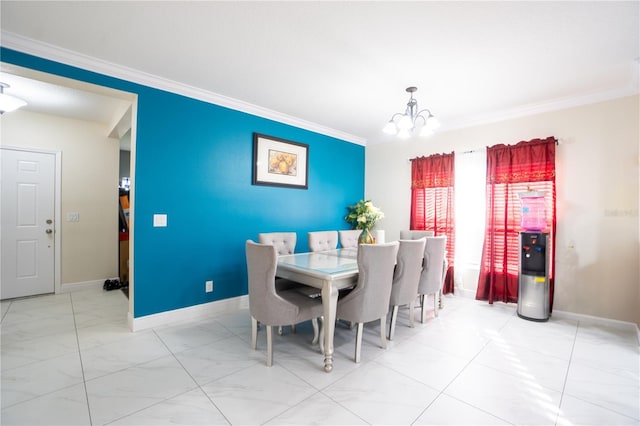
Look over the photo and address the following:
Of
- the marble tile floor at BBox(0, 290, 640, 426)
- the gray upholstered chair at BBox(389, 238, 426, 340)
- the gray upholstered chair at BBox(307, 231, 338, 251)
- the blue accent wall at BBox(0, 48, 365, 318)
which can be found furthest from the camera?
the gray upholstered chair at BBox(307, 231, 338, 251)

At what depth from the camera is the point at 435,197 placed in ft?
14.3

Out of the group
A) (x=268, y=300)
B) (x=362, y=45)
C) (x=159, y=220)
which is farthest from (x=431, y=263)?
(x=159, y=220)

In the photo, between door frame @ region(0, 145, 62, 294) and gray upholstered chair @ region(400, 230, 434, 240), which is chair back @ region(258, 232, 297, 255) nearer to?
gray upholstered chair @ region(400, 230, 434, 240)

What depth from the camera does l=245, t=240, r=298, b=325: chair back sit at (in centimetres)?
217

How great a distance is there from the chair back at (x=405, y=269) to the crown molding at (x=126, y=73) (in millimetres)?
2488

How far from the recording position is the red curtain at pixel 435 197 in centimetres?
418

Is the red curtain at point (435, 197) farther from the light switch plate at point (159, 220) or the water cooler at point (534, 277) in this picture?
the light switch plate at point (159, 220)

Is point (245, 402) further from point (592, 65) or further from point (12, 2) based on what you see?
point (592, 65)

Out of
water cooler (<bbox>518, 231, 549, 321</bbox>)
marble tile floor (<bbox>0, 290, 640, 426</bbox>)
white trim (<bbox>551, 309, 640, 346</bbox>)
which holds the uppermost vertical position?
water cooler (<bbox>518, 231, 549, 321</bbox>)

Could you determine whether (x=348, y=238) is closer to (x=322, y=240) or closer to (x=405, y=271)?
(x=322, y=240)

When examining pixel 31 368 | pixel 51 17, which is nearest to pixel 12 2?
pixel 51 17

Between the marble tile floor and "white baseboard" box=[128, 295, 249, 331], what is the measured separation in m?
0.12

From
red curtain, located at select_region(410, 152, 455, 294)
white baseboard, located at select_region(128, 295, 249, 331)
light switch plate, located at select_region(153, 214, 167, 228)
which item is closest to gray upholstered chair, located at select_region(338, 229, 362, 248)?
red curtain, located at select_region(410, 152, 455, 294)

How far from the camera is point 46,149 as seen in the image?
13.0 ft
